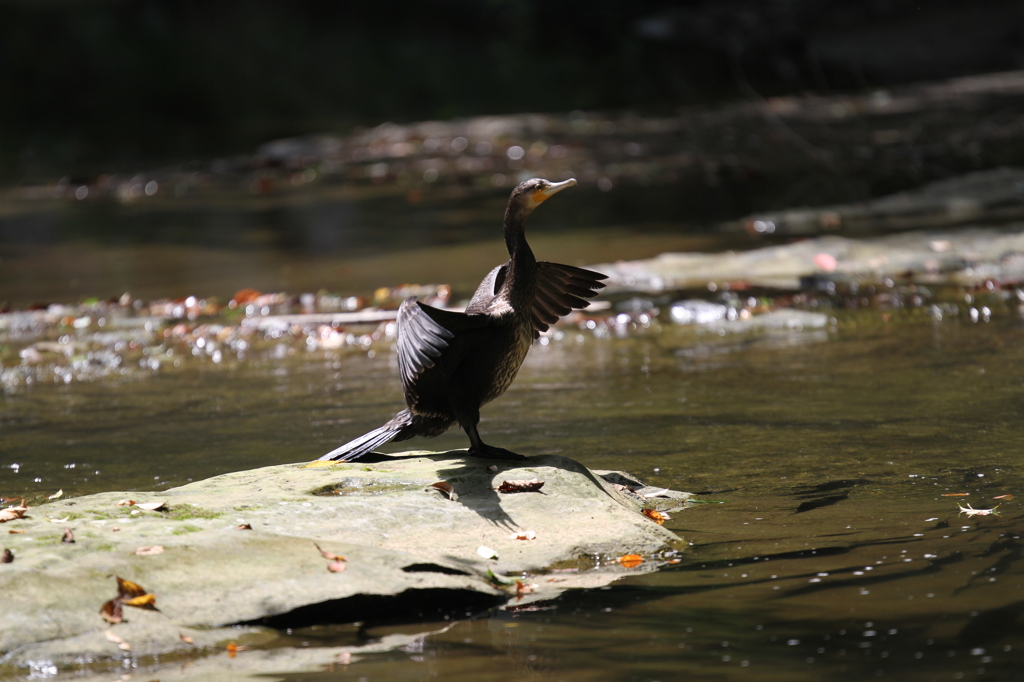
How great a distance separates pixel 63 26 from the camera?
39.3 metres

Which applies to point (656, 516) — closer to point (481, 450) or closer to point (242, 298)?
point (481, 450)

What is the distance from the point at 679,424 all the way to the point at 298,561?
8.75 ft

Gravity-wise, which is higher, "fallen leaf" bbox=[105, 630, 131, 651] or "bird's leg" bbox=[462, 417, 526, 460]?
"bird's leg" bbox=[462, 417, 526, 460]

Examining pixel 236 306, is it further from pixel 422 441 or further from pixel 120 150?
pixel 120 150

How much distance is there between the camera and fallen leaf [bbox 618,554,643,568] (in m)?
3.78

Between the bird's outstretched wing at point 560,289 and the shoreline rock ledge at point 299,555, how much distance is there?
2.75 feet

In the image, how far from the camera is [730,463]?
496cm

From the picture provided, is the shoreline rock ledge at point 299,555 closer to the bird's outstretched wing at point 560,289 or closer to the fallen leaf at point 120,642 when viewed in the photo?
the fallen leaf at point 120,642

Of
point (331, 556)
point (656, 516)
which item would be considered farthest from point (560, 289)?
point (331, 556)

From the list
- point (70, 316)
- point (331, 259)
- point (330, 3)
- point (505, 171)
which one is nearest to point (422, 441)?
point (70, 316)

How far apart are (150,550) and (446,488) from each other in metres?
1.13

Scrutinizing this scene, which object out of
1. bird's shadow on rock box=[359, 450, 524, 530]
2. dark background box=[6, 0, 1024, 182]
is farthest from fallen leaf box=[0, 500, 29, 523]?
dark background box=[6, 0, 1024, 182]

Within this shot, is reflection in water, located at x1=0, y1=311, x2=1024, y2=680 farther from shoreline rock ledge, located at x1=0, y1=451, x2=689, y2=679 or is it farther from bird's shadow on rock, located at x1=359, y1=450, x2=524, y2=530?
bird's shadow on rock, located at x1=359, y1=450, x2=524, y2=530

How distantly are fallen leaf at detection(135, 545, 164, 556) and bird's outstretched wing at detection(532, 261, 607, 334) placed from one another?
81.7 inches
